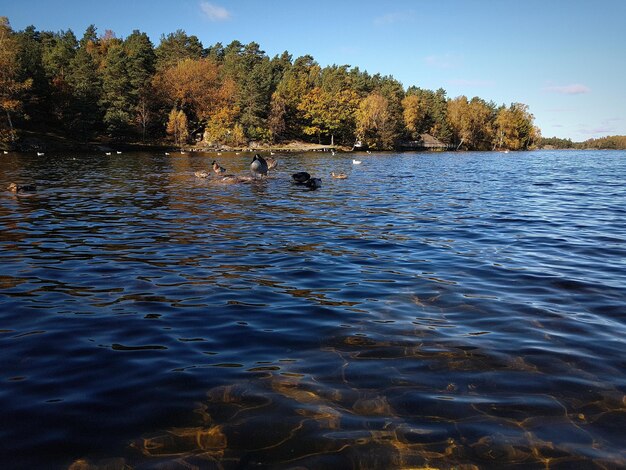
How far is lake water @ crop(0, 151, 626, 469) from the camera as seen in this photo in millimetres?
3541

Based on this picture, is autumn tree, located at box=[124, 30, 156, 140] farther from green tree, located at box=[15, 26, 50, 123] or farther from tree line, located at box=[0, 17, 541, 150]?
green tree, located at box=[15, 26, 50, 123]

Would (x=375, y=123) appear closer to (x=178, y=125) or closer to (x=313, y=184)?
(x=178, y=125)

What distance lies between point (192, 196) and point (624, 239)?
17.6 m

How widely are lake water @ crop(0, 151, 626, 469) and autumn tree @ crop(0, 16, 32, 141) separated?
6048 centimetres

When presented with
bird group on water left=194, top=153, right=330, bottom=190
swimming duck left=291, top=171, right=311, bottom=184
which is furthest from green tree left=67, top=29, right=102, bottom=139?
swimming duck left=291, top=171, right=311, bottom=184

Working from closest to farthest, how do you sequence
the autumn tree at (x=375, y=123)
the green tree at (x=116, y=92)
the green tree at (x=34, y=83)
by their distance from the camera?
the green tree at (x=34, y=83) → the green tree at (x=116, y=92) → the autumn tree at (x=375, y=123)

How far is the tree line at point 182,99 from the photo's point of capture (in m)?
74.1

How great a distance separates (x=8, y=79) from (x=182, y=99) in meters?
39.3

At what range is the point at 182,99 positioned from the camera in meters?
96.4

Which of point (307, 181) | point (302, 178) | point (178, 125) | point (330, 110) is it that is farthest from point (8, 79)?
point (330, 110)

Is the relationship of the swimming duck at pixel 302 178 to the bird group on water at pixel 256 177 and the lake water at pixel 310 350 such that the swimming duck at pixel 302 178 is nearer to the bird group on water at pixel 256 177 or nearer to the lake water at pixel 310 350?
the bird group on water at pixel 256 177

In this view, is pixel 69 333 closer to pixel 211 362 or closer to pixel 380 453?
pixel 211 362

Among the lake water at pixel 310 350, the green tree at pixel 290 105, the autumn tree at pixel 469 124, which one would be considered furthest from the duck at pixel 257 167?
the autumn tree at pixel 469 124

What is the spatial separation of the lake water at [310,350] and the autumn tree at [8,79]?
6048 centimetres
